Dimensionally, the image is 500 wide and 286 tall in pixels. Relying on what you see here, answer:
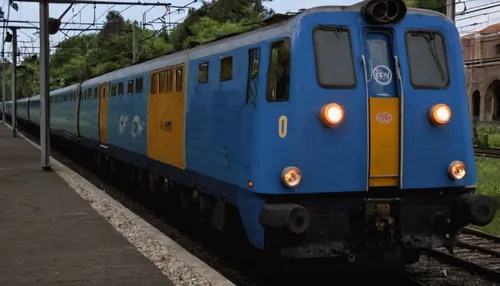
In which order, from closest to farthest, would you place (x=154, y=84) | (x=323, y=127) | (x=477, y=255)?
(x=323, y=127) → (x=477, y=255) → (x=154, y=84)

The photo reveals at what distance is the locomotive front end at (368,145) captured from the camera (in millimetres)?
6445

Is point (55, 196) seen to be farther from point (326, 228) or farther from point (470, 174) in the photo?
point (470, 174)

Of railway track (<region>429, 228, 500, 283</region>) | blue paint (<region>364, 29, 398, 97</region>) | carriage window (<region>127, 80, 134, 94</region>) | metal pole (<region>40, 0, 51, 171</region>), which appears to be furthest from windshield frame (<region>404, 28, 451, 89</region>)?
metal pole (<region>40, 0, 51, 171</region>)

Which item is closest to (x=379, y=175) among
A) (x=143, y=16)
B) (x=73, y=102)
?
(x=73, y=102)

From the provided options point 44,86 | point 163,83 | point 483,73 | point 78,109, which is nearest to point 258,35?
point 163,83

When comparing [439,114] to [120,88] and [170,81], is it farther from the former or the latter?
[120,88]

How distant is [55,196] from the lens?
12.4 meters

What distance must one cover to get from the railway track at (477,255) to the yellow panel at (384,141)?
6.94 ft

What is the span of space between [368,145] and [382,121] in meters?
0.28

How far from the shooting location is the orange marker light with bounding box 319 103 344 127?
21.2ft

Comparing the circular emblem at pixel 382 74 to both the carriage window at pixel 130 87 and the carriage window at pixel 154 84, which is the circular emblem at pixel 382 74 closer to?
the carriage window at pixel 154 84

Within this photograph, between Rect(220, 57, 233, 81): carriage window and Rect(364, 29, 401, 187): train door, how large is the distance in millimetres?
1726

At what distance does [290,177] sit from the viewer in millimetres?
6371

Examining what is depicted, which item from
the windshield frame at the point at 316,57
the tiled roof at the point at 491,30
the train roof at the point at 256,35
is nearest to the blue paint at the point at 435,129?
the train roof at the point at 256,35
